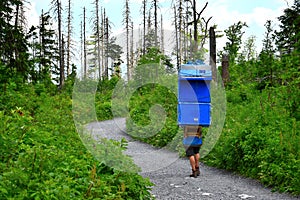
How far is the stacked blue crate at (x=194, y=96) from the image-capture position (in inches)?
351

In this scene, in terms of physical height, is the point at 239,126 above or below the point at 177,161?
above

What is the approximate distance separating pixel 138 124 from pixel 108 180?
11.8 m

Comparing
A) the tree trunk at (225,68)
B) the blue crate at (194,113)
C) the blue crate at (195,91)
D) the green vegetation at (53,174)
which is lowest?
the green vegetation at (53,174)

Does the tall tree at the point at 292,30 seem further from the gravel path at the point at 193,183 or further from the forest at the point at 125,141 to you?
the gravel path at the point at 193,183

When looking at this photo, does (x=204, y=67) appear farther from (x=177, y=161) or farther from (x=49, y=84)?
(x=49, y=84)

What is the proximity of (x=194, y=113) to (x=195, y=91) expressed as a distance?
469mm

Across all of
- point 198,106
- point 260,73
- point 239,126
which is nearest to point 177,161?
point 239,126

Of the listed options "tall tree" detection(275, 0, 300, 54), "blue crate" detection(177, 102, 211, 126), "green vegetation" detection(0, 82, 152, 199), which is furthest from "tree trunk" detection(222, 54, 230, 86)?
"green vegetation" detection(0, 82, 152, 199)

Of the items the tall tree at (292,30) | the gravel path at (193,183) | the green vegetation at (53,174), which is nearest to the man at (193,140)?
the gravel path at (193,183)

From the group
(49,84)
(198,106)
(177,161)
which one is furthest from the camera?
(49,84)

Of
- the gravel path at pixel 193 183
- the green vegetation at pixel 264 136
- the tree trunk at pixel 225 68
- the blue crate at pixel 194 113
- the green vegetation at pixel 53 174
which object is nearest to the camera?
the green vegetation at pixel 53 174

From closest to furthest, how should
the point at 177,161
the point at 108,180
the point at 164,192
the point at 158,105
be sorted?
the point at 108,180 → the point at 164,192 → the point at 177,161 → the point at 158,105

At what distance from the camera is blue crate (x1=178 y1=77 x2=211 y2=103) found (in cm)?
897

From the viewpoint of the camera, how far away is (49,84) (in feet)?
82.8
